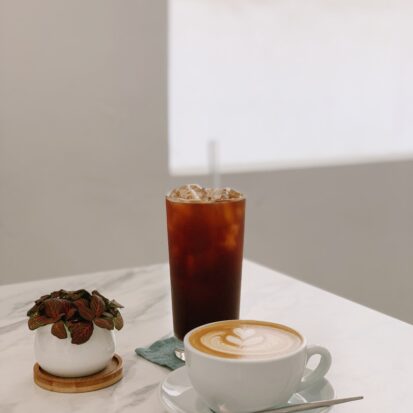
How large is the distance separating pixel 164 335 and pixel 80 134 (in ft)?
4.97

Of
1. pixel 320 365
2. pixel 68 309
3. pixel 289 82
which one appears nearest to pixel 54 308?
pixel 68 309

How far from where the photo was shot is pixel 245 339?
0.82m

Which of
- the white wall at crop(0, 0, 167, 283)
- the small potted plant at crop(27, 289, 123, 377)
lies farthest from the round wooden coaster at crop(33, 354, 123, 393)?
the white wall at crop(0, 0, 167, 283)

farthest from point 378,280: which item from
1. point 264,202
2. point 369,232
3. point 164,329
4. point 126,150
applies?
point 164,329

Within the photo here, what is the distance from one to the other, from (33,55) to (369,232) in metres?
1.78

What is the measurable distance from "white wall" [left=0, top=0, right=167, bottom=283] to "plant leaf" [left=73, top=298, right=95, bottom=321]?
1.60 meters

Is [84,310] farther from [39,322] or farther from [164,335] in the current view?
[164,335]

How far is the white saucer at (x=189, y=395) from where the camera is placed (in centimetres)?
80

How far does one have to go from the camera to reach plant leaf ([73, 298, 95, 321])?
2.89ft

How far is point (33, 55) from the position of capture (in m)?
2.36

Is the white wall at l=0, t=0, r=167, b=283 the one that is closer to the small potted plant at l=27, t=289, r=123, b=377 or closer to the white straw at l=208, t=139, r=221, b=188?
the white straw at l=208, t=139, r=221, b=188

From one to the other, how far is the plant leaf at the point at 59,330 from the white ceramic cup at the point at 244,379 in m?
0.17

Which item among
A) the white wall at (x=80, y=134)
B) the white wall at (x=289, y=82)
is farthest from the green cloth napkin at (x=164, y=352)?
the white wall at (x=289, y=82)

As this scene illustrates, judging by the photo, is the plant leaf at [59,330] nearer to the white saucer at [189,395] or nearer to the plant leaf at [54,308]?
the plant leaf at [54,308]
